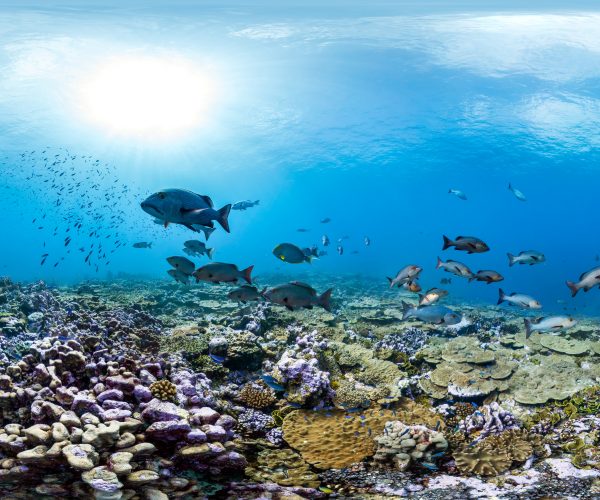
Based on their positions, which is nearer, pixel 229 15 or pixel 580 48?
pixel 229 15

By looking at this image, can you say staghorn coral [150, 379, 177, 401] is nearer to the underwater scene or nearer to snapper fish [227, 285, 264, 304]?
the underwater scene

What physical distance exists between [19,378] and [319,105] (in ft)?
101

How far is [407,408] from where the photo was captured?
6.62 metres

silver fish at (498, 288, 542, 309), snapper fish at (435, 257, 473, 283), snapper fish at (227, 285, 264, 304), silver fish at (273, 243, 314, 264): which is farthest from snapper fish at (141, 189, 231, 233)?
silver fish at (498, 288, 542, 309)

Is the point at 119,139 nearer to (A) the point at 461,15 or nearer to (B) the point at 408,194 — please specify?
(A) the point at 461,15

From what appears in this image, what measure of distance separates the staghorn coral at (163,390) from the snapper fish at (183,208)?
2.10m

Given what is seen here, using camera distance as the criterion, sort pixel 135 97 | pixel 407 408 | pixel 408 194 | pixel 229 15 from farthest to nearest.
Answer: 1. pixel 408 194
2. pixel 135 97
3. pixel 229 15
4. pixel 407 408

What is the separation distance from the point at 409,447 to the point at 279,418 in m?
1.94

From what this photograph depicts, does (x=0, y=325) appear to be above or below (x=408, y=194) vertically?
above

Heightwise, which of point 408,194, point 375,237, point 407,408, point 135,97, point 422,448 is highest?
point 135,97

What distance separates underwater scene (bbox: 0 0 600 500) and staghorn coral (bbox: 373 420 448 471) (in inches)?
1.2

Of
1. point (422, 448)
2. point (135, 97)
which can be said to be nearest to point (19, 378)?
point (422, 448)

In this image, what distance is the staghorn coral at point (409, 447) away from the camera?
16.6 ft

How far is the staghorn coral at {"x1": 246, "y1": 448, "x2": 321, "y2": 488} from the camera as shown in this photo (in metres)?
4.59
